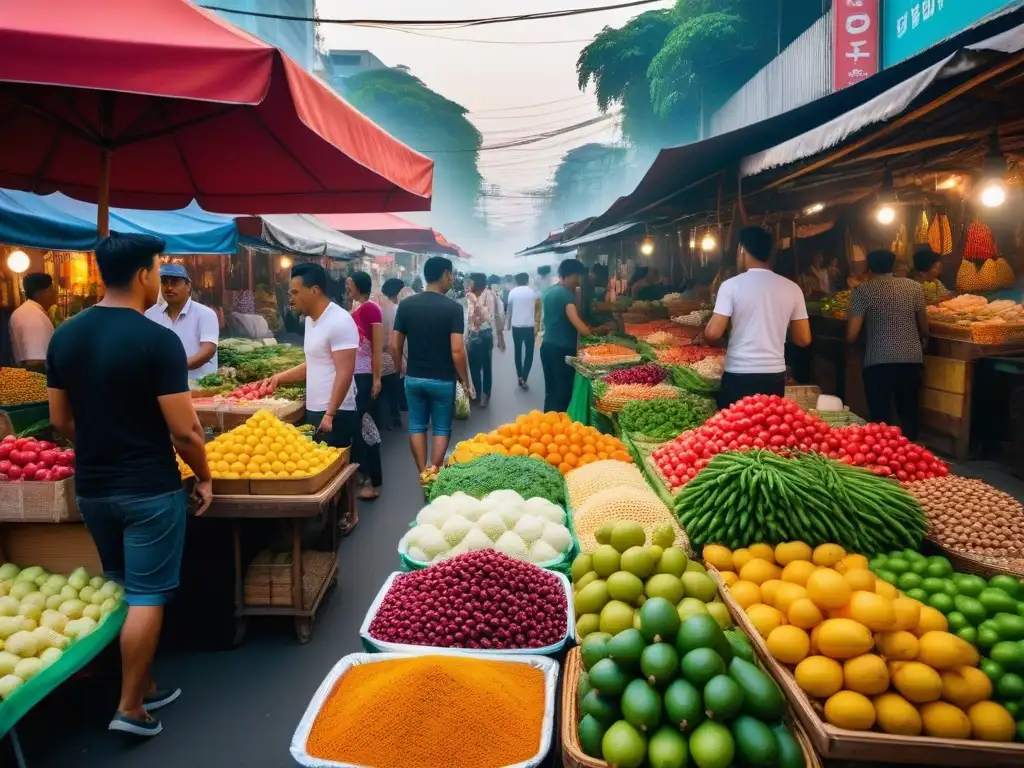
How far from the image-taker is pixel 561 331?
30.9ft

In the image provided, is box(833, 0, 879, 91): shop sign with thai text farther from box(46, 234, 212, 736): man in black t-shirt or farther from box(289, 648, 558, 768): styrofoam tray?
box(289, 648, 558, 768): styrofoam tray

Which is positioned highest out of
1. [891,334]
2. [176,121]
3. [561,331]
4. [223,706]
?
[176,121]

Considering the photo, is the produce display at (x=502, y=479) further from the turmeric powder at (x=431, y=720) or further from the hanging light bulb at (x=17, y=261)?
the hanging light bulb at (x=17, y=261)

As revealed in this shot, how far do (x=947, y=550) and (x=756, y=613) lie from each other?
3.90 ft

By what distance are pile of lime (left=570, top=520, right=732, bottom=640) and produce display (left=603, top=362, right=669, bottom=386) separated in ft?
15.4

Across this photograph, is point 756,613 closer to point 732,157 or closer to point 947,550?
point 947,550

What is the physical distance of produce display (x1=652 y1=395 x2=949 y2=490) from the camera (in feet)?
12.6

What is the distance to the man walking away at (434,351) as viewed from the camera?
6230mm

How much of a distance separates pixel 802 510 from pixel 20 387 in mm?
7055

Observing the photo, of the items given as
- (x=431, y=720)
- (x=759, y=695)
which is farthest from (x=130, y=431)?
(x=759, y=695)

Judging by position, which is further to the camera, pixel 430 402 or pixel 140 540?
pixel 430 402

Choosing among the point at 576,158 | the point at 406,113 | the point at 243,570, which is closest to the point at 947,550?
the point at 243,570

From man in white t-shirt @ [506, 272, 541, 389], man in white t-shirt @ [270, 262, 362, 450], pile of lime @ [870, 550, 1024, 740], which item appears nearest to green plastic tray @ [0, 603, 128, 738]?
man in white t-shirt @ [270, 262, 362, 450]

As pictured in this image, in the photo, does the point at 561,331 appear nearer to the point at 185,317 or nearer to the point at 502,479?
the point at 185,317
